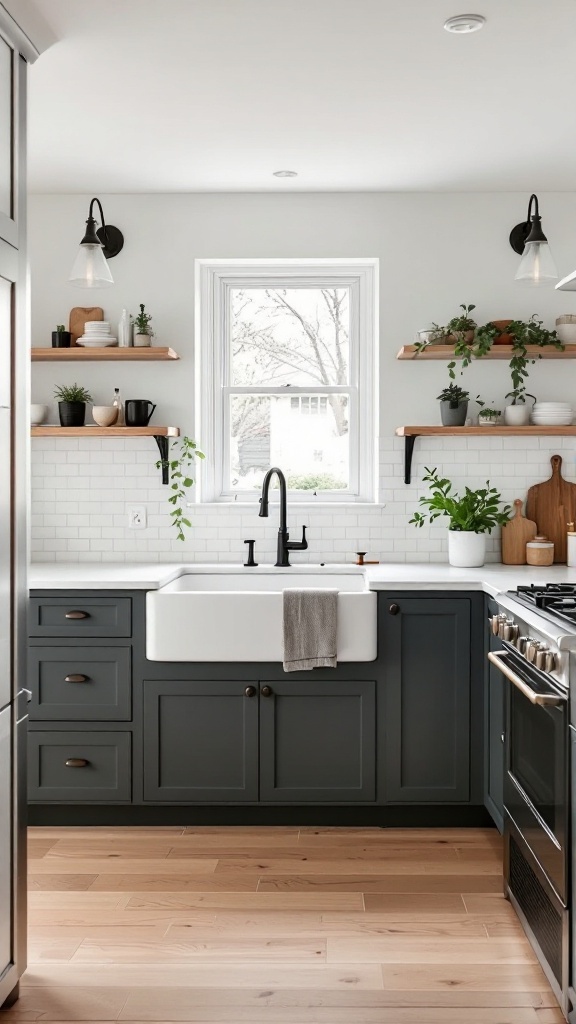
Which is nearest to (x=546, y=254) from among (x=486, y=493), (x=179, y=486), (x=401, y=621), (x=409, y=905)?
(x=486, y=493)

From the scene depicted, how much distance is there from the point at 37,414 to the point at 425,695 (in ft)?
7.01

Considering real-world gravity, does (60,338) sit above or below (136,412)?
above

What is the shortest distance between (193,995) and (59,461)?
8.30ft

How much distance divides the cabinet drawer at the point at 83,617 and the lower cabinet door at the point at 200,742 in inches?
10.3

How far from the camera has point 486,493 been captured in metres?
3.92

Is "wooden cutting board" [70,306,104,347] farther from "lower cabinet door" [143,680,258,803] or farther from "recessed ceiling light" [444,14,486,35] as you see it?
"recessed ceiling light" [444,14,486,35]

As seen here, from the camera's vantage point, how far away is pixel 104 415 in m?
4.04

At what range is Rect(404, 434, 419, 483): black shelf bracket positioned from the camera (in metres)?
4.11

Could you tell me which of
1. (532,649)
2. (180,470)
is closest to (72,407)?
(180,470)

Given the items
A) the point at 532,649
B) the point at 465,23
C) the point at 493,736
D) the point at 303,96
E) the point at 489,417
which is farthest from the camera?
the point at 489,417

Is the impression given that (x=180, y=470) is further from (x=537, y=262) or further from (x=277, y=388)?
(x=537, y=262)

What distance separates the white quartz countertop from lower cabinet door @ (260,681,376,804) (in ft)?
1.51

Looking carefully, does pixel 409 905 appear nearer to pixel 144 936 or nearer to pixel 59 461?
pixel 144 936

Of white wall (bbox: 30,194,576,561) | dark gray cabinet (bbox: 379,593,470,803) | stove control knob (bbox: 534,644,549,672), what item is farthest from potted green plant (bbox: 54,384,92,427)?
stove control knob (bbox: 534,644,549,672)
